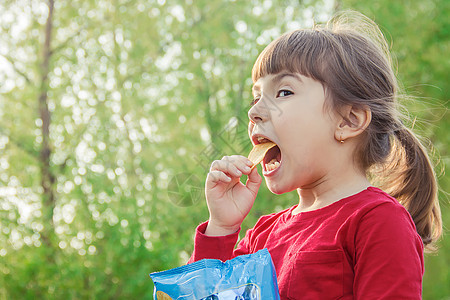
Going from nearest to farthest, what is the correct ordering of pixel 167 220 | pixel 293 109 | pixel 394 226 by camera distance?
pixel 394 226 → pixel 293 109 → pixel 167 220

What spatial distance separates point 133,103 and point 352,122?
3267mm

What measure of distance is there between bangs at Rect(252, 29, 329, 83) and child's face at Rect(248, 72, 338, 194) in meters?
0.02

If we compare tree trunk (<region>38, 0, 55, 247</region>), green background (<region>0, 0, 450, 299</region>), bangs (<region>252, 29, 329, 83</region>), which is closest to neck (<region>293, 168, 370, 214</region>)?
bangs (<region>252, 29, 329, 83</region>)

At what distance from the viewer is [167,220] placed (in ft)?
12.9

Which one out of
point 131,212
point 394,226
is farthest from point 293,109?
point 131,212

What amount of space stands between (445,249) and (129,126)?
119 inches

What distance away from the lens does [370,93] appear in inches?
45.0

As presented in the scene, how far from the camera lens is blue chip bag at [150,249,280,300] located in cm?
90

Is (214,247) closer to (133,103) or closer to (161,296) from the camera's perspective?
(161,296)

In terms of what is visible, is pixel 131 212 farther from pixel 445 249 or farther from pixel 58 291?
pixel 445 249

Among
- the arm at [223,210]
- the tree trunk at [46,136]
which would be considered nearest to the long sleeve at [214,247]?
the arm at [223,210]

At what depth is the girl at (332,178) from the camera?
3.07 feet

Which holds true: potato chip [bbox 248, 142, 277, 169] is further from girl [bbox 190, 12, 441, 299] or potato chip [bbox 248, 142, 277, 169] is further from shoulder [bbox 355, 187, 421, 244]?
shoulder [bbox 355, 187, 421, 244]

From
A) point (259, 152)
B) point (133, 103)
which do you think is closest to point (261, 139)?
point (259, 152)
